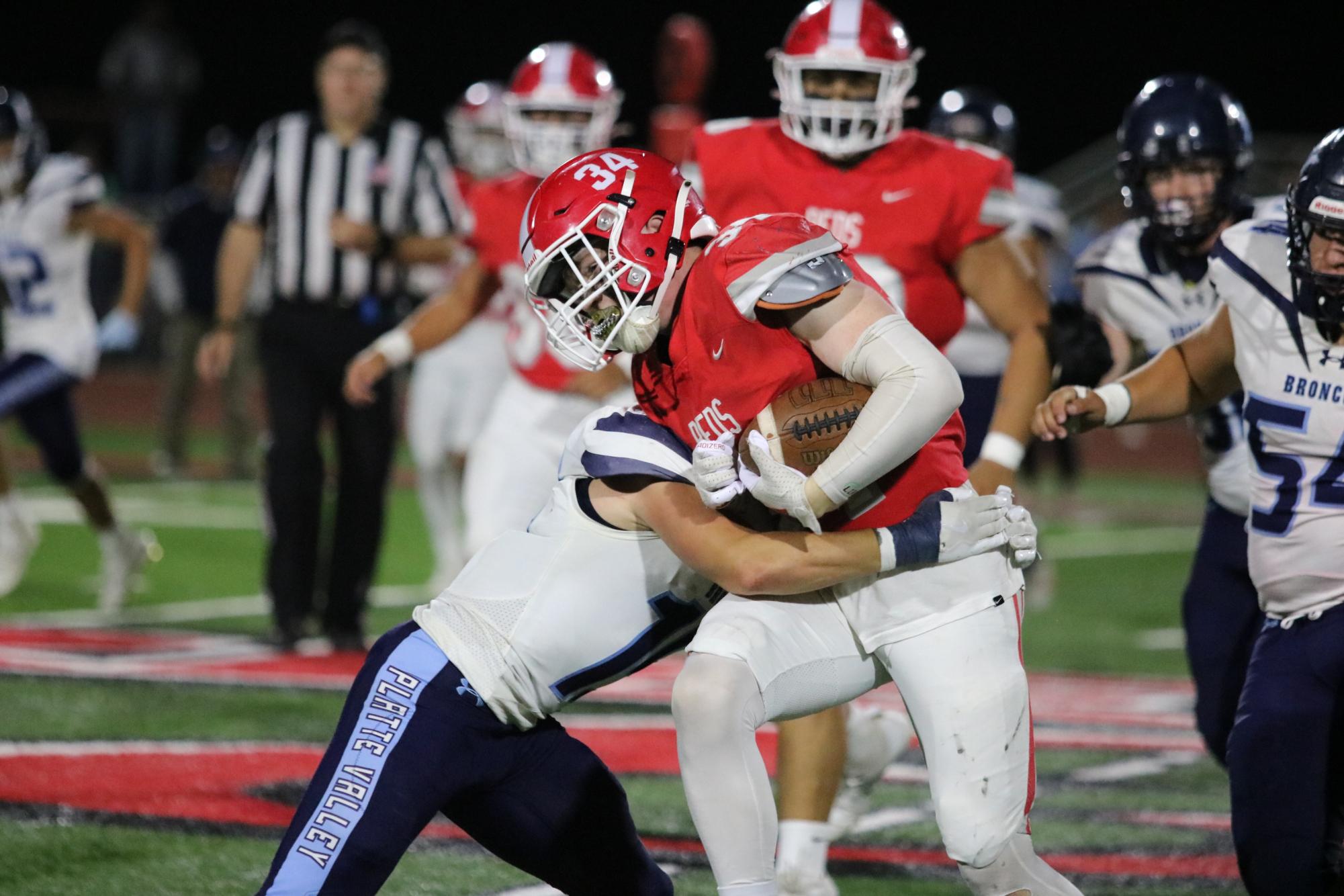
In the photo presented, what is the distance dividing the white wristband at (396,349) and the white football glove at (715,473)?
8.32 ft

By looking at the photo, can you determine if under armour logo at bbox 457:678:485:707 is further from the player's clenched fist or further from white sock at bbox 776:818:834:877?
the player's clenched fist

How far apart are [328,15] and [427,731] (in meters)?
18.1

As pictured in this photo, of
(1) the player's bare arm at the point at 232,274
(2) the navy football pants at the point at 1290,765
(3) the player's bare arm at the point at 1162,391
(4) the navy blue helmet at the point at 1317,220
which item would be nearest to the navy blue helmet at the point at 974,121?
(1) the player's bare arm at the point at 232,274

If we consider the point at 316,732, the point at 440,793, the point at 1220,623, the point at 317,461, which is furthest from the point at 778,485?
the point at 317,461

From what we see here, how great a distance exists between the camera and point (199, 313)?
11.2 metres

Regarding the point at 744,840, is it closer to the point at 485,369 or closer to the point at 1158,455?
the point at 485,369

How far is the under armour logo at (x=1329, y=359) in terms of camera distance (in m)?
3.02

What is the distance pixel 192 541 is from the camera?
845 centimetres

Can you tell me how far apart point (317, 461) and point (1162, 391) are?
11.4 ft

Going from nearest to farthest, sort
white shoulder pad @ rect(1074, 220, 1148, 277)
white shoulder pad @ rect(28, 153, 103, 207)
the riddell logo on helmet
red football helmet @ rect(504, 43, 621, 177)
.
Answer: the riddell logo on helmet, white shoulder pad @ rect(1074, 220, 1148, 277), red football helmet @ rect(504, 43, 621, 177), white shoulder pad @ rect(28, 153, 103, 207)

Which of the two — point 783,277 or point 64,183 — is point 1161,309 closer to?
point 783,277

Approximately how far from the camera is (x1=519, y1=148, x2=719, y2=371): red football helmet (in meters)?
2.69

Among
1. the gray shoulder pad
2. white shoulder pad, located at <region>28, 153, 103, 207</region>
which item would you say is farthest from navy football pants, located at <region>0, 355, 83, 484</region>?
the gray shoulder pad

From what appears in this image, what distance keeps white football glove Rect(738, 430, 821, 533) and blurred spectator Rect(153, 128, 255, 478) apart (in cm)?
875
